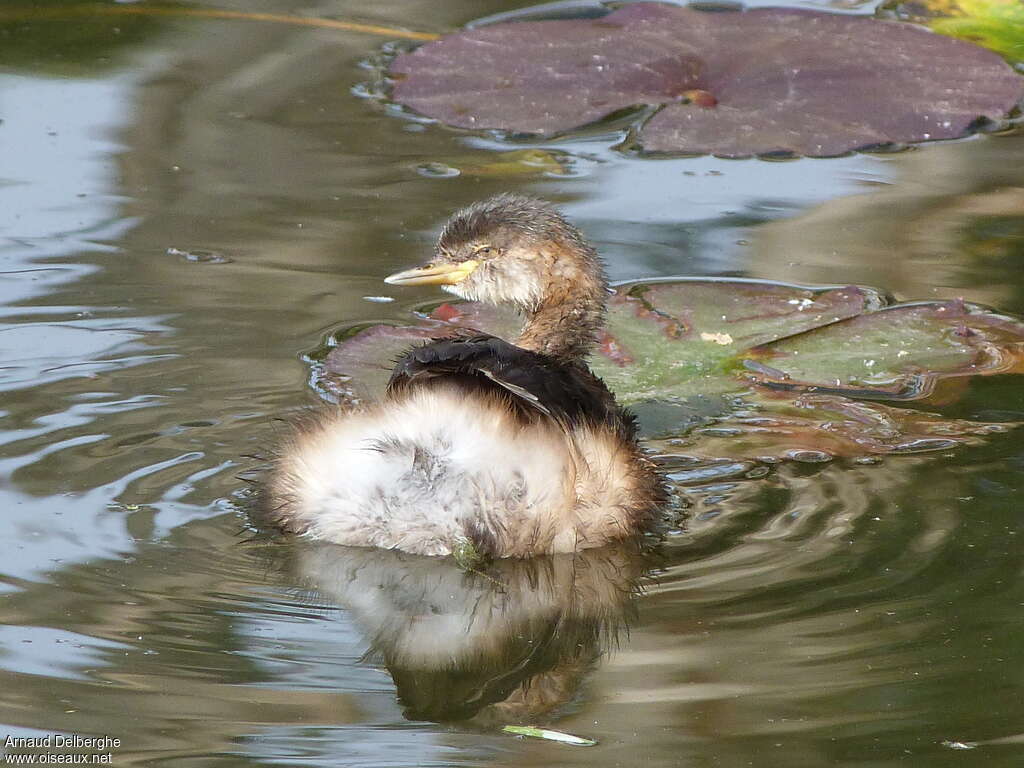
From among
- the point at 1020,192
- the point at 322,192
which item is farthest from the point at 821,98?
the point at 322,192

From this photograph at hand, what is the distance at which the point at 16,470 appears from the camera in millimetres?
4012

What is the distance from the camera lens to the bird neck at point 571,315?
4.44m

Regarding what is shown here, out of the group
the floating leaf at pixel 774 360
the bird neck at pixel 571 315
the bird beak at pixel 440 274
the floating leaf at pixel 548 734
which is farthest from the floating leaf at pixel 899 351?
the floating leaf at pixel 548 734

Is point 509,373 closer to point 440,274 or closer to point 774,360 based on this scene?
point 440,274

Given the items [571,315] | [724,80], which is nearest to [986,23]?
[724,80]

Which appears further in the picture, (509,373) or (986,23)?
(986,23)

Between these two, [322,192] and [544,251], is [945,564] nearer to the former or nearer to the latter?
[544,251]

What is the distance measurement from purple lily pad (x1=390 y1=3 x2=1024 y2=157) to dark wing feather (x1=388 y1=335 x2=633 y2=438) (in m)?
2.60

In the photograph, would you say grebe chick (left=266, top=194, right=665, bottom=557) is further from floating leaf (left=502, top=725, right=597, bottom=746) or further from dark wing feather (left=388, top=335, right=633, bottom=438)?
floating leaf (left=502, top=725, right=597, bottom=746)

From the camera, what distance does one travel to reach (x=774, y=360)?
4867 millimetres

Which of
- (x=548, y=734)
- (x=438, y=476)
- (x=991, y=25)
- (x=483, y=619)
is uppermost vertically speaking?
(x=991, y=25)

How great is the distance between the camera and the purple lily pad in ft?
21.2

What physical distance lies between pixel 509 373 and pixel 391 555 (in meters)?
0.53

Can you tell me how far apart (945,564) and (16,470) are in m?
2.32
